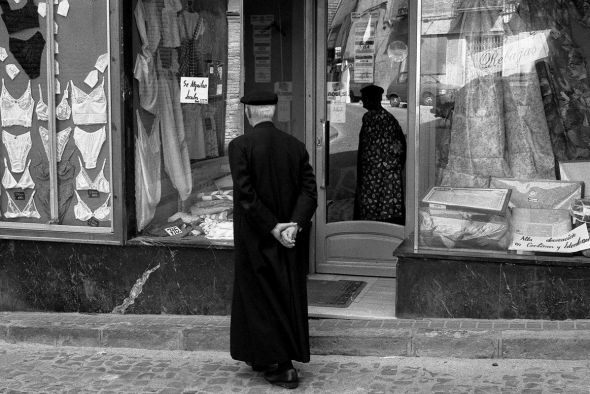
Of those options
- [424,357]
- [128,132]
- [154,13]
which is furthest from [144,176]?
[424,357]

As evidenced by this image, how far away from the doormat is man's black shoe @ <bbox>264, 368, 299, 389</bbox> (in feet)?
4.21

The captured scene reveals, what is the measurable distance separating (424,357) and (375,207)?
1909mm

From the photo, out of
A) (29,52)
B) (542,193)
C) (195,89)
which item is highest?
(29,52)

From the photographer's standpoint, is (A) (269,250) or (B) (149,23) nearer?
(A) (269,250)

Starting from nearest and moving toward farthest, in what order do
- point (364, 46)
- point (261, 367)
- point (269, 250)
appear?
point (269, 250) → point (261, 367) → point (364, 46)

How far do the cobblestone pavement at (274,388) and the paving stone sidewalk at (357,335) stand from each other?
7cm

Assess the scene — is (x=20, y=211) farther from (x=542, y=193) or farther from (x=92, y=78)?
(x=542, y=193)

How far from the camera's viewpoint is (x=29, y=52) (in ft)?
25.5

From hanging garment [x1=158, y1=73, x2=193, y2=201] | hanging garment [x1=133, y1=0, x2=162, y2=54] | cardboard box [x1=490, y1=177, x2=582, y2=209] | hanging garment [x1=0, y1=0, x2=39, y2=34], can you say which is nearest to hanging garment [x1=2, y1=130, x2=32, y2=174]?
hanging garment [x1=0, y1=0, x2=39, y2=34]

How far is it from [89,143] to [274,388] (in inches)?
103

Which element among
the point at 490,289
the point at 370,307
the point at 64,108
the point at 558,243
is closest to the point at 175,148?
the point at 64,108

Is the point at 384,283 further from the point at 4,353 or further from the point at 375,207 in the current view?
the point at 4,353

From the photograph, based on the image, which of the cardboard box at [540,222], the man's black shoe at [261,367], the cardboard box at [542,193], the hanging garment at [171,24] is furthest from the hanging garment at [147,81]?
the cardboard box at [540,222]

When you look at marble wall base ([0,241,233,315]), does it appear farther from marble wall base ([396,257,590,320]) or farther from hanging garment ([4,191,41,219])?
marble wall base ([396,257,590,320])
